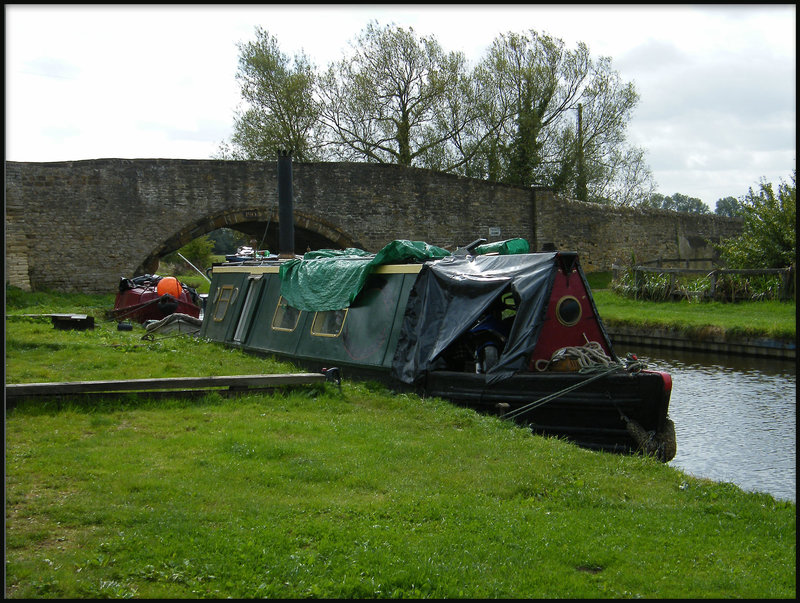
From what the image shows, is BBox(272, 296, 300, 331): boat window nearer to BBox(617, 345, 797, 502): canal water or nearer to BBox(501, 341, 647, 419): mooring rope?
BBox(501, 341, 647, 419): mooring rope

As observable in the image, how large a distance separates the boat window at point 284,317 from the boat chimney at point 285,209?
2.58 meters

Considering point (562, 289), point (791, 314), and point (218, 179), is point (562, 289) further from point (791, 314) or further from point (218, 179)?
point (218, 179)

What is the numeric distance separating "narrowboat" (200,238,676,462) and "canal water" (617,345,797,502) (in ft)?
2.36

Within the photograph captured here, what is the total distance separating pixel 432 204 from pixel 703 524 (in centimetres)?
1929

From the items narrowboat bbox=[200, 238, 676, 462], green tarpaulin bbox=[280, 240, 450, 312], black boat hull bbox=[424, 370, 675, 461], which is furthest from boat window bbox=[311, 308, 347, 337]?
black boat hull bbox=[424, 370, 675, 461]

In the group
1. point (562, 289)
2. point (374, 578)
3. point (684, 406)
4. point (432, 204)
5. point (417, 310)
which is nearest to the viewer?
point (374, 578)

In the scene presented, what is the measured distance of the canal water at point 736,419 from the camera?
6211 millimetres

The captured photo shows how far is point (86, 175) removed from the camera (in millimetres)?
19297

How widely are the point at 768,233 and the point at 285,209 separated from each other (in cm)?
994

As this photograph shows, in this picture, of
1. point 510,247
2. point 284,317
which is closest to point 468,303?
point 510,247

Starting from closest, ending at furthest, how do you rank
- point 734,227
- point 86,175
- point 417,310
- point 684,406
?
point 417,310 → point 684,406 → point 86,175 → point 734,227

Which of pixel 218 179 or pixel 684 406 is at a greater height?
pixel 218 179

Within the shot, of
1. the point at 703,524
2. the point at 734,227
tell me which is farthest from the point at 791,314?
the point at 734,227

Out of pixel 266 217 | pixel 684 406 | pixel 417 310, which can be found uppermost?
pixel 266 217
